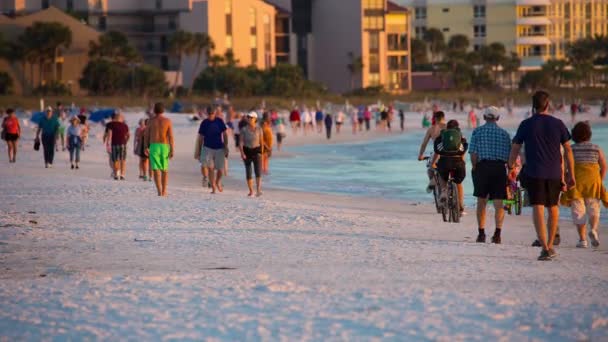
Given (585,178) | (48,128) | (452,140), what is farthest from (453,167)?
(48,128)

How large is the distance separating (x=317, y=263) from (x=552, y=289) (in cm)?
225

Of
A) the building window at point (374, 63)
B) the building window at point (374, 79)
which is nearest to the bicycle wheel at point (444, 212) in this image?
the building window at point (374, 79)

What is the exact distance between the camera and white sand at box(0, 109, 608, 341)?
704 cm

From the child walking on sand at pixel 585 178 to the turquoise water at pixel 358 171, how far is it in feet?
24.6

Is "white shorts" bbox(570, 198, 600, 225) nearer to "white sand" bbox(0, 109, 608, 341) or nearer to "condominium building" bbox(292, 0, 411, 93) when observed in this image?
"white sand" bbox(0, 109, 608, 341)

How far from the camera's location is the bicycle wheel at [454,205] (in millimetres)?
14609

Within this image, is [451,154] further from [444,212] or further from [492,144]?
[492,144]

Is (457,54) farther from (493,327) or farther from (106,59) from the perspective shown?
(493,327)

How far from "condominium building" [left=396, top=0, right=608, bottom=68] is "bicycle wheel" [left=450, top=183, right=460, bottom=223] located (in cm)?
11212

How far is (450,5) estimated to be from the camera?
427 feet

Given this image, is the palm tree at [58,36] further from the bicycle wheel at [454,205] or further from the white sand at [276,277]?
the bicycle wheel at [454,205]

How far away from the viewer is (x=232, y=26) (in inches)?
3376

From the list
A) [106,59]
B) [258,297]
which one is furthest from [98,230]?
[106,59]

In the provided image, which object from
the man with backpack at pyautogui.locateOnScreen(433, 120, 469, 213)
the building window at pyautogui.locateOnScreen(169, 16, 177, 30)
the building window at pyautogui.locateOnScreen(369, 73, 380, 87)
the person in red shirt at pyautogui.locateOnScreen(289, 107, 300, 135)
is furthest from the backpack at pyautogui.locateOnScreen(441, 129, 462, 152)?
the building window at pyautogui.locateOnScreen(369, 73, 380, 87)
